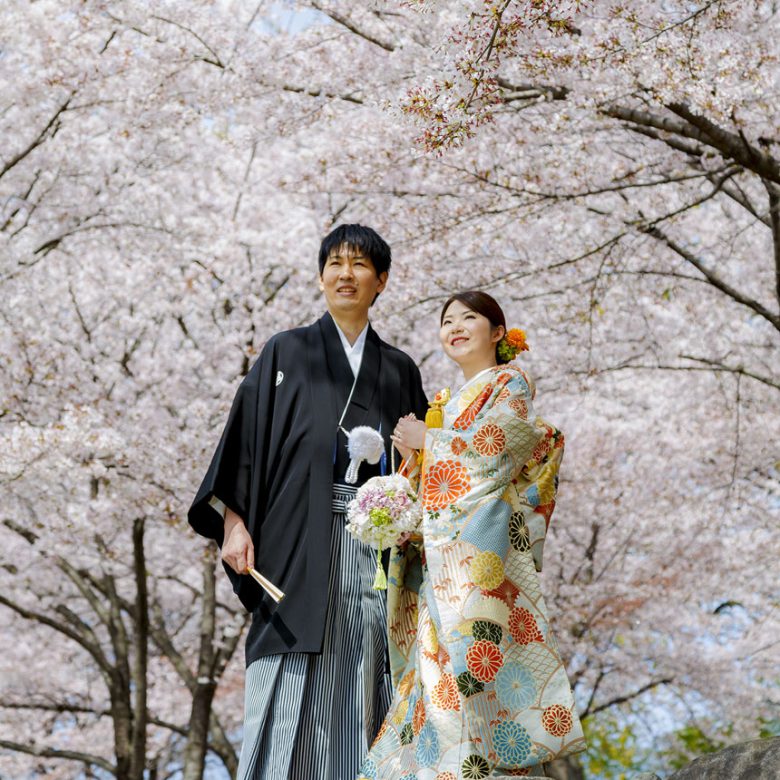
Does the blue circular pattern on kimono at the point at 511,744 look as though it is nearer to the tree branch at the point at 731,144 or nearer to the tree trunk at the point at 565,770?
the tree branch at the point at 731,144

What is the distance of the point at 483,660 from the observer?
3242 millimetres

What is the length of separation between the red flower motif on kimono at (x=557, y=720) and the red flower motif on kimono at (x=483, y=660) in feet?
0.64

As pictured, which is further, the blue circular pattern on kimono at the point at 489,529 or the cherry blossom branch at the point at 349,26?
the cherry blossom branch at the point at 349,26

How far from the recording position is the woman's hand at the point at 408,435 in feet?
11.7

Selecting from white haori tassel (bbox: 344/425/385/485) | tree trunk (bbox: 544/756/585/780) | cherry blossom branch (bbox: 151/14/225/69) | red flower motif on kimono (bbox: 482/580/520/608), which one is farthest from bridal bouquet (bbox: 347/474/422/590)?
tree trunk (bbox: 544/756/585/780)

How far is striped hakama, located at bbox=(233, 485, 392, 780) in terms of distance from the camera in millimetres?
3408

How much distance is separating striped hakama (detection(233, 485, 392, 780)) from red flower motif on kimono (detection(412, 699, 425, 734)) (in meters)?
0.24

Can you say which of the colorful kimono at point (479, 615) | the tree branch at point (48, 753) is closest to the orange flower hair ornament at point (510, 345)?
the colorful kimono at point (479, 615)

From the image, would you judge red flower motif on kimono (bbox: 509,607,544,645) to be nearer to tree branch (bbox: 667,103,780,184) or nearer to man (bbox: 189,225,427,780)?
man (bbox: 189,225,427,780)

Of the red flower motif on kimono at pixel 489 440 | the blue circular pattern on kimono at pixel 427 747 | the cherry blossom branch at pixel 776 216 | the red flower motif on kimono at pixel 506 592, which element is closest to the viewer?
the blue circular pattern on kimono at pixel 427 747

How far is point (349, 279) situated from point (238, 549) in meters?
1.00

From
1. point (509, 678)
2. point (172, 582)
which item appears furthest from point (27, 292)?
point (509, 678)

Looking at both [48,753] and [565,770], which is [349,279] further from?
[565,770]

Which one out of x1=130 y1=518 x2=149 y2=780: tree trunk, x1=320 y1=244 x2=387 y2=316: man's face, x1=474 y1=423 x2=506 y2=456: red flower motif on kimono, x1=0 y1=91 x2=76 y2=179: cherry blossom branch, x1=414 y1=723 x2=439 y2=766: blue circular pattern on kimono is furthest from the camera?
x1=130 y1=518 x2=149 y2=780: tree trunk
